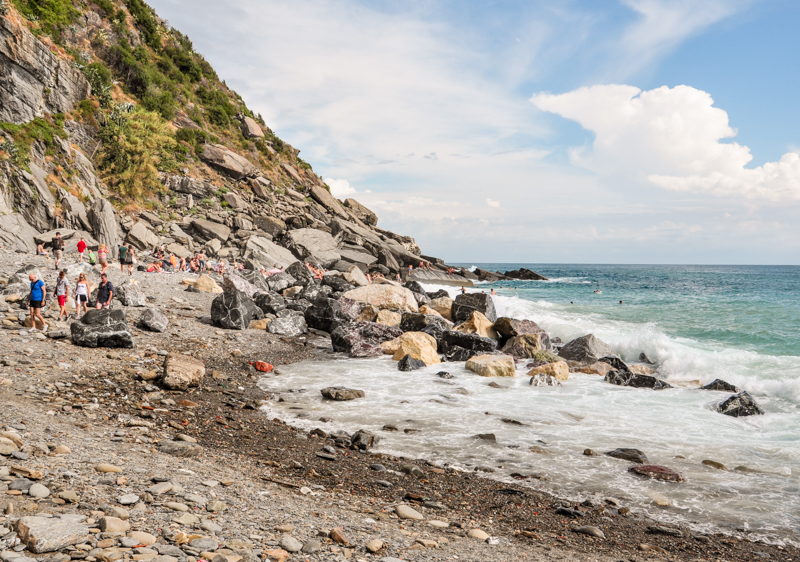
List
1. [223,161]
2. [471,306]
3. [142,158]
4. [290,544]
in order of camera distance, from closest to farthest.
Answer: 1. [290,544]
2. [471,306]
3. [142,158]
4. [223,161]

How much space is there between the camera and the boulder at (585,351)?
1689 cm

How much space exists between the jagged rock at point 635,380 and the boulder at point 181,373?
1150cm

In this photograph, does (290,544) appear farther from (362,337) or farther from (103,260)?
(103,260)

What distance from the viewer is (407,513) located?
5.65 meters

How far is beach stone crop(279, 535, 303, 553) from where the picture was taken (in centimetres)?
419

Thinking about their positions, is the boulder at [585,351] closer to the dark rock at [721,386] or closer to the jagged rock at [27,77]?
the dark rock at [721,386]

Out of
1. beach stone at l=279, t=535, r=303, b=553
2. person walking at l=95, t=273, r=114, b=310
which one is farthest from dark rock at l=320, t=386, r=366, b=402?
person walking at l=95, t=273, r=114, b=310

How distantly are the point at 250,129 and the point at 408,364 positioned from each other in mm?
52058

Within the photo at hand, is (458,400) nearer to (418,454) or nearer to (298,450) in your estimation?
(418,454)

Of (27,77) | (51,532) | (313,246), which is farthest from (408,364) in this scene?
(27,77)

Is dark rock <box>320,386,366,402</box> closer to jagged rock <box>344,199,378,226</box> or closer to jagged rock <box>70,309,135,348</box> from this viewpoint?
jagged rock <box>70,309,135,348</box>

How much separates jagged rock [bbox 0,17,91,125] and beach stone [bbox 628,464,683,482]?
3971 cm

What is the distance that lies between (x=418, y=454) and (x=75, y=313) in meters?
12.5

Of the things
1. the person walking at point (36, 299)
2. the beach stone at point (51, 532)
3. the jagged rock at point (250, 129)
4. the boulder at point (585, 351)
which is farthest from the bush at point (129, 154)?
the beach stone at point (51, 532)
